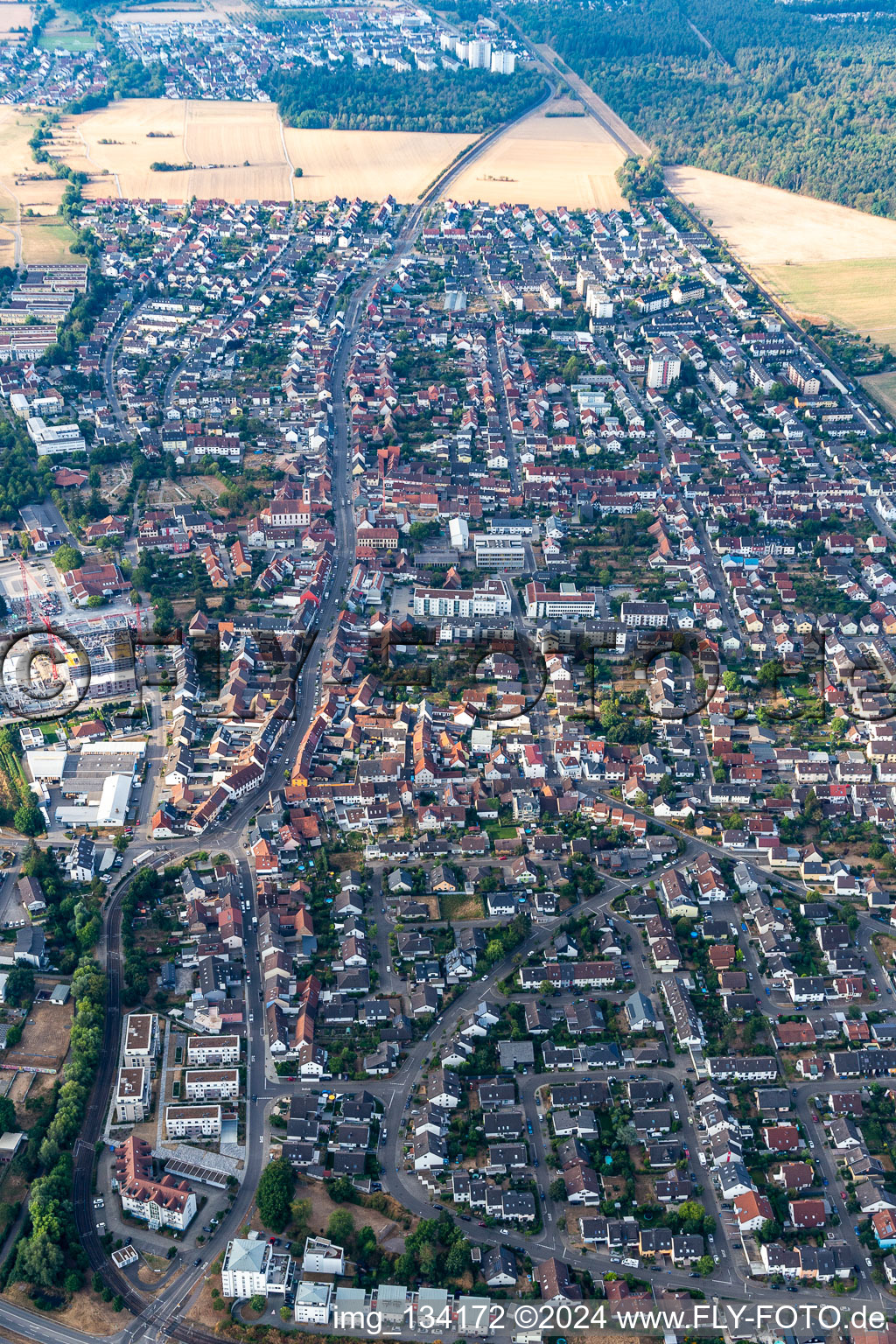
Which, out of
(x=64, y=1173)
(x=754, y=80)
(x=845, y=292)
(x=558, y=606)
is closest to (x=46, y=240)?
(x=845, y=292)

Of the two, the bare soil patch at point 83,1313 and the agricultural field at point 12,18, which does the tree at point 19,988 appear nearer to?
the bare soil patch at point 83,1313

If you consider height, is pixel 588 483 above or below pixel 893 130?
below

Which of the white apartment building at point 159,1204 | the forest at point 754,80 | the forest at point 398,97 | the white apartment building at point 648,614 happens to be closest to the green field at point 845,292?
the forest at point 754,80

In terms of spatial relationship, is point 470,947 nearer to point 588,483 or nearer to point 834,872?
point 834,872

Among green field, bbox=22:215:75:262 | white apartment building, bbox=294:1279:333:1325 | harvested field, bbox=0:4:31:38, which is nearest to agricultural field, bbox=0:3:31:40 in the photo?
harvested field, bbox=0:4:31:38

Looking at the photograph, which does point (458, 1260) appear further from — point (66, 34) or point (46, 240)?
point (66, 34)

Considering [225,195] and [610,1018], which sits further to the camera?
[225,195]

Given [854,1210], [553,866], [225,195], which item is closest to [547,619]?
[553,866]
